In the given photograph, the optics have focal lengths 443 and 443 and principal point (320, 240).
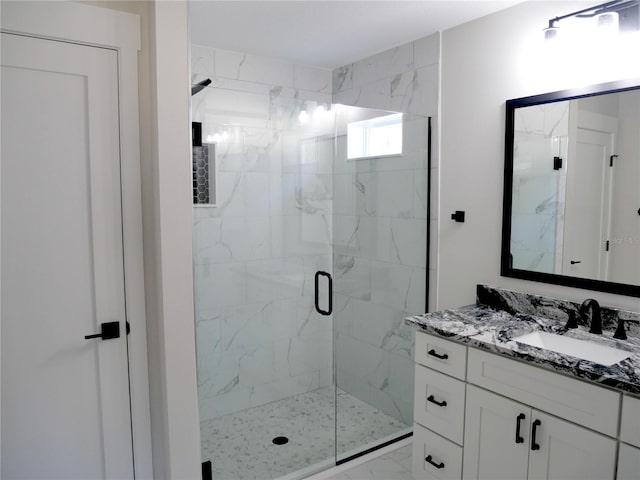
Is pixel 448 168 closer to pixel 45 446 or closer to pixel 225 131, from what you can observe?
pixel 225 131

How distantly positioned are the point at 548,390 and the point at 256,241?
1.83 metres

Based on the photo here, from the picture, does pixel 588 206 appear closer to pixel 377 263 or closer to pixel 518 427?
pixel 518 427

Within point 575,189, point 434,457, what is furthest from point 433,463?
point 575,189

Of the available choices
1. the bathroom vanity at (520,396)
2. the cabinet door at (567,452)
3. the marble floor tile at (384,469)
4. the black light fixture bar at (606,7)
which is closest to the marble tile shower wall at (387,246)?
the marble floor tile at (384,469)

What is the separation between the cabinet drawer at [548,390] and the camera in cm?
152

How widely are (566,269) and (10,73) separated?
8.12 ft

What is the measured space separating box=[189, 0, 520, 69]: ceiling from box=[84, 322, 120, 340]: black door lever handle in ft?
5.31

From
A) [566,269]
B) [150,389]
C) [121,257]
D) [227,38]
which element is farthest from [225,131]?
[566,269]

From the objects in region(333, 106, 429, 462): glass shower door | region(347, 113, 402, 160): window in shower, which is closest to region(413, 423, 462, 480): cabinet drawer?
region(333, 106, 429, 462): glass shower door

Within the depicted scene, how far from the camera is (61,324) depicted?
69.1 inches

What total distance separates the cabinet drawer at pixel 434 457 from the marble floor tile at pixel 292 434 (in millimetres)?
253

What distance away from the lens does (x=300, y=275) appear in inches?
119

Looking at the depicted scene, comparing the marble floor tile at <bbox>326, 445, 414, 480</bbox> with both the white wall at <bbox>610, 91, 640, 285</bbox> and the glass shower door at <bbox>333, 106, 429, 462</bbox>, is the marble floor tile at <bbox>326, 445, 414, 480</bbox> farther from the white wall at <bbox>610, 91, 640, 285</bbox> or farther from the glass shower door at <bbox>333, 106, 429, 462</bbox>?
the white wall at <bbox>610, 91, 640, 285</bbox>

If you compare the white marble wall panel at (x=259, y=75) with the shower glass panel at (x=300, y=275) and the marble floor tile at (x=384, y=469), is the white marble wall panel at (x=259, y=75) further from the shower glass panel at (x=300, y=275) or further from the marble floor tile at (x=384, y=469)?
the marble floor tile at (x=384, y=469)
